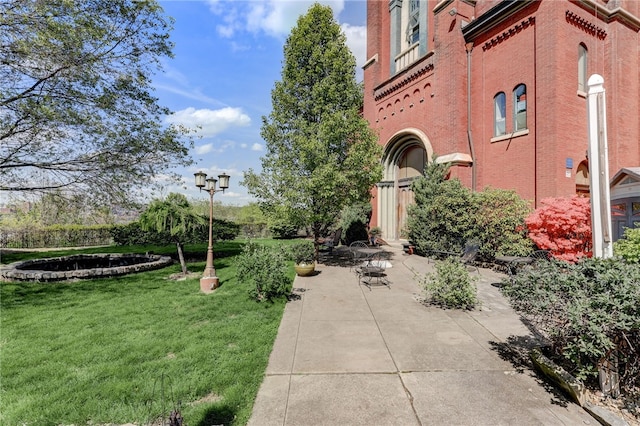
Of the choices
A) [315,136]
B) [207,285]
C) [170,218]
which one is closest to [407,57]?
[315,136]

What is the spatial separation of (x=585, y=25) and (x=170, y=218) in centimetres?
1603

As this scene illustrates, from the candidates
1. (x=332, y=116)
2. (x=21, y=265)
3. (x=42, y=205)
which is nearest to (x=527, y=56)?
(x=332, y=116)

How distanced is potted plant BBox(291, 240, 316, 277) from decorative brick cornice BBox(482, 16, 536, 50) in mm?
11054

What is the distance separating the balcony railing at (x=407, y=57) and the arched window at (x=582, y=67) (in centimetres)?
615

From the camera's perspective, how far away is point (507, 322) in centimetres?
487

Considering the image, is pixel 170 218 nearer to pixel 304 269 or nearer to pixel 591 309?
pixel 304 269

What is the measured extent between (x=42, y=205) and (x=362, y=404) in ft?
36.8

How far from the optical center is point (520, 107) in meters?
10.6

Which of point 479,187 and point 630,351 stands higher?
point 479,187

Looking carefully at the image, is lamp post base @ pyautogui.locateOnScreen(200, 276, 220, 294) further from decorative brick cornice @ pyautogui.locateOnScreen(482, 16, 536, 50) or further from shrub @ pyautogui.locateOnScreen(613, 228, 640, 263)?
decorative brick cornice @ pyautogui.locateOnScreen(482, 16, 536, 50)

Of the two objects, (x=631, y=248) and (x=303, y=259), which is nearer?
(x=631, y=248)

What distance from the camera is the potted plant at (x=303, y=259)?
8422 mm

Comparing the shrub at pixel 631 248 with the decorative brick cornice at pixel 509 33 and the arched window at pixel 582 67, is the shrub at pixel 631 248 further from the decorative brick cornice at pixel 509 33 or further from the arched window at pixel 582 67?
the decorative brick cornice at pixel 509 33

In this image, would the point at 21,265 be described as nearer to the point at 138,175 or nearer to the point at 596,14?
the point at 138,175
